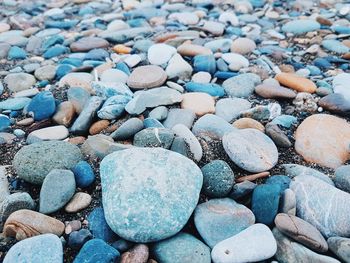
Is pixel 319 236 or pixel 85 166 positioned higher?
pixel 85 166

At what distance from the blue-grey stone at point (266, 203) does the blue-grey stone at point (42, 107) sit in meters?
1.25

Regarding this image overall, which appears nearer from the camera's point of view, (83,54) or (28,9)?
(83,54)

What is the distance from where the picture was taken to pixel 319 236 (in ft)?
5.09

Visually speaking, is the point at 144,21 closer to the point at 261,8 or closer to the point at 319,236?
the point at 261,8

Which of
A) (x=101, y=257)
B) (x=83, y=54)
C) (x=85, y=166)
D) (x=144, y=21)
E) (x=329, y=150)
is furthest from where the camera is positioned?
(x=144, y=21)

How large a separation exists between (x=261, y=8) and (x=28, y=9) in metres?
2.44

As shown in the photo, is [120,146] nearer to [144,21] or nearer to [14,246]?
[14,246]

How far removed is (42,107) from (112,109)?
416 mm

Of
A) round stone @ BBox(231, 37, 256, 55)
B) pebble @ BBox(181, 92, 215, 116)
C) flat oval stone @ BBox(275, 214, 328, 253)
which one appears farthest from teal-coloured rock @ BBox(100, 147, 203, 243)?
round stone @ BBox(231, 37, 256, 55)

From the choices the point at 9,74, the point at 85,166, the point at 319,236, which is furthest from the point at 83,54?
the point at 319,236

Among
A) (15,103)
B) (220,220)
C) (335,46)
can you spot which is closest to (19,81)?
(15,103)

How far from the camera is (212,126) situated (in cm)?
212

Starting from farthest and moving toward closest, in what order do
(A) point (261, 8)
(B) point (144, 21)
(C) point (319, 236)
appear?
(A) point (261, 8) → (B) point (144, 21) → (C) point (319, 236)

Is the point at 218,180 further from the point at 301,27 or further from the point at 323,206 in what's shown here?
the point at 301,27
